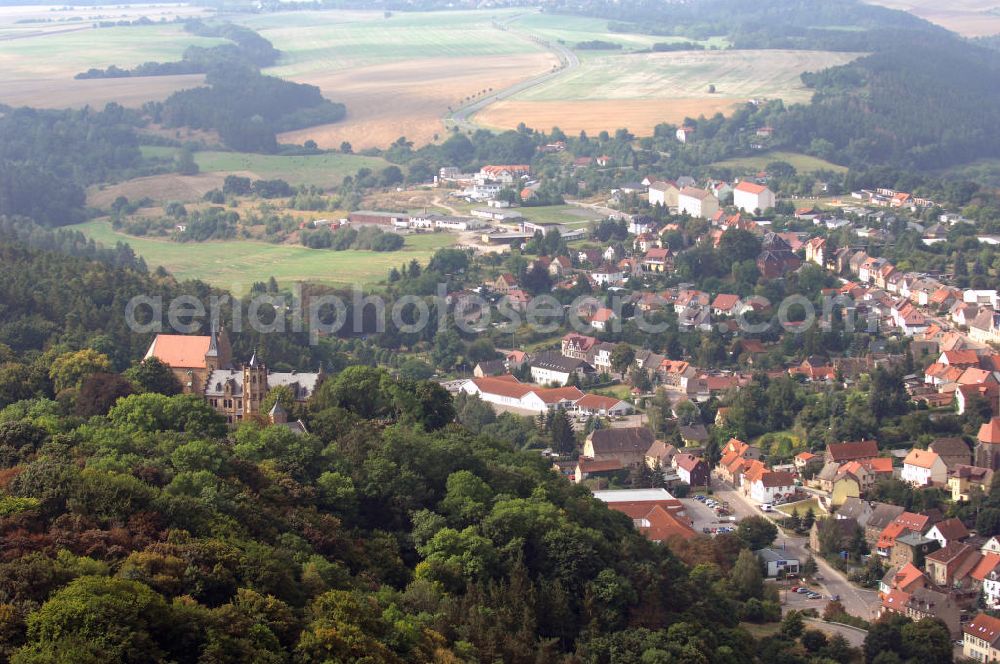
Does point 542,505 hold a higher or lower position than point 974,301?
higher

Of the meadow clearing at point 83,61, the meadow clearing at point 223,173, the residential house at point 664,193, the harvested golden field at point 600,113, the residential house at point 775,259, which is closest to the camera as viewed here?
the residential house at point 775,259

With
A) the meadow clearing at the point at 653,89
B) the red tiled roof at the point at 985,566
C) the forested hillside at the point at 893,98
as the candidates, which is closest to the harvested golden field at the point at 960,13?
the forested hillside at the point at 893,98

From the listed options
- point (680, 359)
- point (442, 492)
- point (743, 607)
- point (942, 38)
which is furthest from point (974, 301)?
point (942, 38)

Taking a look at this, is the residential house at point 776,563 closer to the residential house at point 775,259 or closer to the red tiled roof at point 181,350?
the red tiled roof at point 181,350

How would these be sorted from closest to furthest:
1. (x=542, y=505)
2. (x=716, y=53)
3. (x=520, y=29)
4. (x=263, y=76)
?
1. (x=542, y=505)
2. (x=263, y=76)
3. (x=716, y=53)
4. (x=520, y=29)

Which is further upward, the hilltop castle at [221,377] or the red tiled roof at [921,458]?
the hilltop castle at [221,377]

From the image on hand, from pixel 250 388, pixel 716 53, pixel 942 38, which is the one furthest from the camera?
pixel 942 38

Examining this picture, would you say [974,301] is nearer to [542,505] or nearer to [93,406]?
[542,505]
